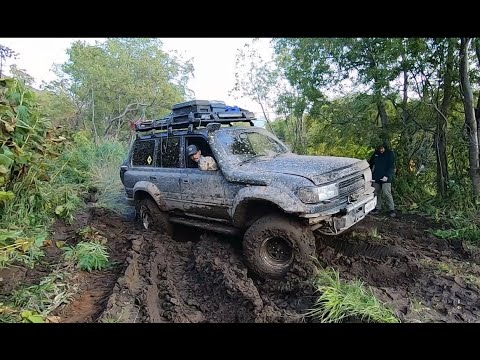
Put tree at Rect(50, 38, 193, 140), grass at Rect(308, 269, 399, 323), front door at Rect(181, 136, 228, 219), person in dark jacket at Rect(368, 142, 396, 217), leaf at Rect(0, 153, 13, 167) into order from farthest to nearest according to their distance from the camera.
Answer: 1. tree at Rect(50, 38, 193, 140)
2. person in dark jacket at Rect(368, 142, 396, 217)
3. front door at Rect(181, 136, 228, 219)
4. leaf at Rect(0, 153, 13, 167)
5. grass at Rect(308, 269, 399, 323)

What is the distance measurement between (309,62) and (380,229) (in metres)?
4.54

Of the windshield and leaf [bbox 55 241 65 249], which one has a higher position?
the windshield

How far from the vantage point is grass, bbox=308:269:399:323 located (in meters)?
2.85

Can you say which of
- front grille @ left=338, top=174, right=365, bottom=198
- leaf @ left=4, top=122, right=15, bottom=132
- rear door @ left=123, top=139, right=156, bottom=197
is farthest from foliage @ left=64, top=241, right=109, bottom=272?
front grille @ left=338, top=174, right=365, bottom=198

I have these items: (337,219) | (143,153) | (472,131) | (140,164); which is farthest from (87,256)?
(472,131)

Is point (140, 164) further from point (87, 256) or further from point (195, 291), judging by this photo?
point (195, 291)

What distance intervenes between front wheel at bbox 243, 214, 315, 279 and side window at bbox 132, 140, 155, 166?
2837 mm

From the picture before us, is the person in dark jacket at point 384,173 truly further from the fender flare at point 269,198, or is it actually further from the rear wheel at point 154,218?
the rear wheel at point 154,218

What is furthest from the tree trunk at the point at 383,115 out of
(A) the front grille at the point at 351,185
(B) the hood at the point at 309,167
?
(A) the front grille at the point at 351,185

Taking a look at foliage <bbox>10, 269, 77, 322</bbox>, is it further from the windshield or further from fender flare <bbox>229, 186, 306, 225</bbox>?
the windshield

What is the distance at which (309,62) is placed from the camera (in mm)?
8117

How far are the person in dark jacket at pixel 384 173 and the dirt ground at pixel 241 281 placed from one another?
138 cm

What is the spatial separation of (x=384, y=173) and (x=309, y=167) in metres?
3.66
